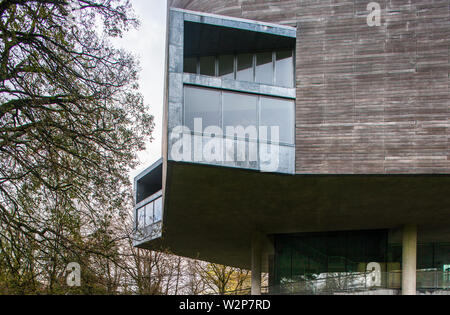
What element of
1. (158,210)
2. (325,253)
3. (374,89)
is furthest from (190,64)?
(325,253)

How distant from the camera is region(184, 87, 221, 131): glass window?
1259 cm

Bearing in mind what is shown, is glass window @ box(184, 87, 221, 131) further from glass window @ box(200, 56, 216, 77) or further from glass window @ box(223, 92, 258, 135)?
glass window @ box(200, 56, 216, 77)

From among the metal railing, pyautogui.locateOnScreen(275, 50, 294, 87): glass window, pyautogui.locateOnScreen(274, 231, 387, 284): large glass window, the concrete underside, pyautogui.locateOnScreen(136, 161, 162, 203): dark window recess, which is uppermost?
pyautogui.locateOnScreen(275, 50, 294, 87): glass window

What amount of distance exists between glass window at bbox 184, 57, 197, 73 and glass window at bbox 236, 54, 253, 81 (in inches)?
60.3

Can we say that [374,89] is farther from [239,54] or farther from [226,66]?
[226,66]

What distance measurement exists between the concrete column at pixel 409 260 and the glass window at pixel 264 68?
8322 millimetres

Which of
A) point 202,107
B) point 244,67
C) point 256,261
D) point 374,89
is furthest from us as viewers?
point 256,261

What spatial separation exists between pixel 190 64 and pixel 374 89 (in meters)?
6.10

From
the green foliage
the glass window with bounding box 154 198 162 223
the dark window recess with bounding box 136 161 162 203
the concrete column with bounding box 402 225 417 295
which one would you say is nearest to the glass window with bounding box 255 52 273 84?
the green foliage

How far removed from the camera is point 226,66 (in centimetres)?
1461

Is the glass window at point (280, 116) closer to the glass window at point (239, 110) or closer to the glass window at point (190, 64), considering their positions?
the glass window at point (239, 110)

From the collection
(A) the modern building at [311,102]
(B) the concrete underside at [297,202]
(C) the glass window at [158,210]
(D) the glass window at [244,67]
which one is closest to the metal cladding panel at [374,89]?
(A) the modern building at [311,102]

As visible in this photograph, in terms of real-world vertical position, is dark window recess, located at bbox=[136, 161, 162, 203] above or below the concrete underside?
above

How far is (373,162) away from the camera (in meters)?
12.3
